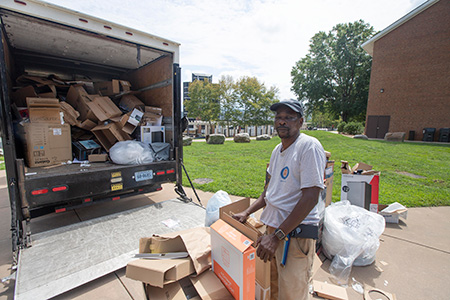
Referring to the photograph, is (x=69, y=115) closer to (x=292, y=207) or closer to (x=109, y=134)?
(x=109, y=134)

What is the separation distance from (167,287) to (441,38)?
25003mm

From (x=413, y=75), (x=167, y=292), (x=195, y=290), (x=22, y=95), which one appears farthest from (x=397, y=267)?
(x=413, y=75)

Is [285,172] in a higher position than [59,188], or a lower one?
higher

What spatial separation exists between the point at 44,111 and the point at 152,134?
163 cm

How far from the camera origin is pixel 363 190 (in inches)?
128

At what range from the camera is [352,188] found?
10.9 feet

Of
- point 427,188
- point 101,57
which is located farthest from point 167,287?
point 427,188

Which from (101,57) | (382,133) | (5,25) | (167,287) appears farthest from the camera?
(382,133)

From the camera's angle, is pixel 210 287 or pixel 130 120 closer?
pixel 210 287

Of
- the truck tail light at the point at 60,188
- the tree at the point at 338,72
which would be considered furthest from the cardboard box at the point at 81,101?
the tree at the point at 338,72

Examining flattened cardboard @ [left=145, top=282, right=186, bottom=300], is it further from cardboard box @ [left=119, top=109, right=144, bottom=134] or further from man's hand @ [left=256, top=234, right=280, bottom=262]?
cardboard box @ [left=119, top=109, right=144, bottom=134]

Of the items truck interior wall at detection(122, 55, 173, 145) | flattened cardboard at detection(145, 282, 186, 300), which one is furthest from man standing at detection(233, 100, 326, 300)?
truck interior wall at detection(122, 55, 173, 145)

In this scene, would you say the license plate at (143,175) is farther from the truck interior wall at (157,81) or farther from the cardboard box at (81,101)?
the cardboard box at (81,101)

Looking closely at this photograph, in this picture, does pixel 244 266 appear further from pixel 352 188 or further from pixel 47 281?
pixel 352 188
